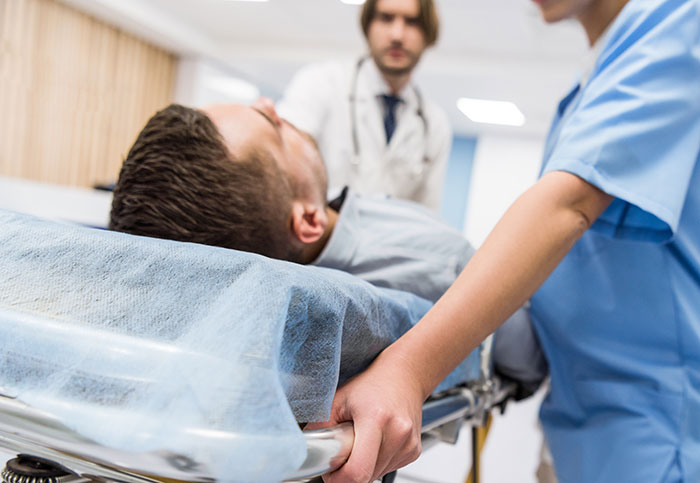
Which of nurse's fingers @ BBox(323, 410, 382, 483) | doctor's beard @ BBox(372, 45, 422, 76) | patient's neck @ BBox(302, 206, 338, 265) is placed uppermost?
doctor's beard @ BBox(372, 45, 422, 76)

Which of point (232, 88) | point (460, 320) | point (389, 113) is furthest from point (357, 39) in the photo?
point (460, 320)

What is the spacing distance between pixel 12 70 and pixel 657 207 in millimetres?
5369

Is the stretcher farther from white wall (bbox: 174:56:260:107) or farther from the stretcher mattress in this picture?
white wall (bbox: 174:56:260:107)

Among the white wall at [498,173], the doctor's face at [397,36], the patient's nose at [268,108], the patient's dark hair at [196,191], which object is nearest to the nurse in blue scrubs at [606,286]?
the patient's dark hair at [196,191]

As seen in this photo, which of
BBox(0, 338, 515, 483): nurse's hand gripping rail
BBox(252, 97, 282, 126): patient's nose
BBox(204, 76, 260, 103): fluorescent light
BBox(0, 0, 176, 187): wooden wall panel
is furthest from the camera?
BBox(204, 76, 260, 103): fluorescent light

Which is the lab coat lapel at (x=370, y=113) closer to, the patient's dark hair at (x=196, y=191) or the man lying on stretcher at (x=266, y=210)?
the man lying on stretcher at (x=266, y=210)

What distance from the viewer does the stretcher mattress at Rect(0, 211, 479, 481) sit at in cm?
38

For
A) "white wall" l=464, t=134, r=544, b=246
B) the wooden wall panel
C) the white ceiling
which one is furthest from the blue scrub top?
"white wall" l=464, t=134, r=544, b=246

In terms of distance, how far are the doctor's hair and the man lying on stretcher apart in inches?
53.3

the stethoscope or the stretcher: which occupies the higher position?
the stethoscope

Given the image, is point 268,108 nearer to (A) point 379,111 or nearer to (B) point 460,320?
(B) point 460,320

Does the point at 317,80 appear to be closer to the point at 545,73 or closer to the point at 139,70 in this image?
the point at 545,73

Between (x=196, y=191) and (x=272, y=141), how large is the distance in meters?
0.16

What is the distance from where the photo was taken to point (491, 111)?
739 centimetres
